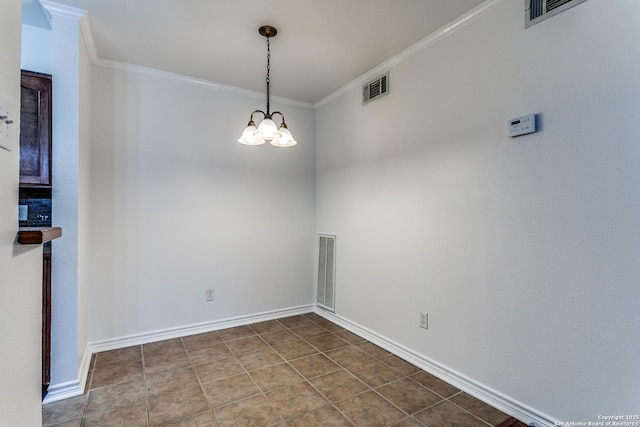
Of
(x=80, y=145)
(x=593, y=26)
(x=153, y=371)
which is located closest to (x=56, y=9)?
(x=80, y=145)

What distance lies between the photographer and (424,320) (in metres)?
2.53

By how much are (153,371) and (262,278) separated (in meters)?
1.41

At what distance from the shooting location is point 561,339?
1737mm

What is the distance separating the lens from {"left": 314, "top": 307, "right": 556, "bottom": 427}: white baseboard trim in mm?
1852

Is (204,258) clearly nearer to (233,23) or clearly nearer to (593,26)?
(233,23)

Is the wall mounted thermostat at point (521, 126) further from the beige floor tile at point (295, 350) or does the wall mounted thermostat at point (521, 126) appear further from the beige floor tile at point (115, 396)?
the beige floor tile at point (115, 396)

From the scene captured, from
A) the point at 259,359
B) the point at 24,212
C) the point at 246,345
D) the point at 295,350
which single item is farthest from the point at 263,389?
the point at 24,212

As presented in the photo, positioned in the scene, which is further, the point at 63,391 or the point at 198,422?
the point at 63,391

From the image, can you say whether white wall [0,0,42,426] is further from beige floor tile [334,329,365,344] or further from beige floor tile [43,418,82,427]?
beige floor tile [334,329,365,344]

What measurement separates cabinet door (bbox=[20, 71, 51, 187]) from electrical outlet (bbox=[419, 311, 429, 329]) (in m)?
2.81

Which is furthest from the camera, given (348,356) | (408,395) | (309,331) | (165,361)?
(309,331)

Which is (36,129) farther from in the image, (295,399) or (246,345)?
(295,399)

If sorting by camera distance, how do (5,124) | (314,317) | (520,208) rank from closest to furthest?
(5,124)
(520,208)
(314,317)

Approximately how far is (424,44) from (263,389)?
112 inches
